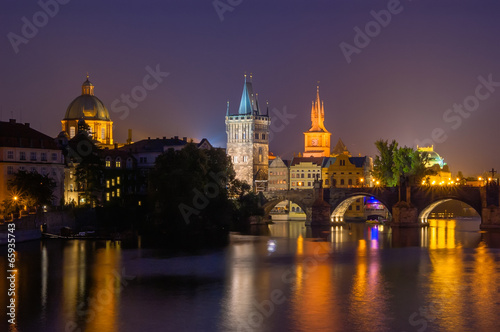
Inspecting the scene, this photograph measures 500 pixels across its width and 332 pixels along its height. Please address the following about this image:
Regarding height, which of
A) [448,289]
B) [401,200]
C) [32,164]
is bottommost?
[448,289]

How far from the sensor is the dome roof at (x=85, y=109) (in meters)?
141

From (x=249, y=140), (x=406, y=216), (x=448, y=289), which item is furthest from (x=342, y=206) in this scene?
(x=448, y=289)

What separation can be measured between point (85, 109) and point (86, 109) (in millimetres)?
175

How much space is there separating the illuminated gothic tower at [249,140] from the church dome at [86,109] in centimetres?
2930

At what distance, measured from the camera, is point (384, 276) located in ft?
193

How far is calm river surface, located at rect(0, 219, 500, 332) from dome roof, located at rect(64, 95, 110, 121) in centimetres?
6569

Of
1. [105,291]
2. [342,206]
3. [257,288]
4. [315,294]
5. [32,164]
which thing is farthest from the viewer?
[342,206]

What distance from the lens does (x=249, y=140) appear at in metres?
162

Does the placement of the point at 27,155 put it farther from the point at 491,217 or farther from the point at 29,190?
the point at 491,217

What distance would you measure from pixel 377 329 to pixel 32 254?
35.3 meters

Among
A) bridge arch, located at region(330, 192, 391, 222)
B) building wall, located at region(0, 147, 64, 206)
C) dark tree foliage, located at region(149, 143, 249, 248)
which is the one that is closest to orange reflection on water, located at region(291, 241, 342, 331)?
dark tree foliage, located at region(149, 143, 249, 248)

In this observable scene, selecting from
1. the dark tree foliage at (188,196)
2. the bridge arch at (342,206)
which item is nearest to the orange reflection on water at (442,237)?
the bridge arch at (342,206)

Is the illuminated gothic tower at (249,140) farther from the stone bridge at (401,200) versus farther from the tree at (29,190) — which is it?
the tree at (29,190)

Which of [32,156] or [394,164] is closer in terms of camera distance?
[32,156]
